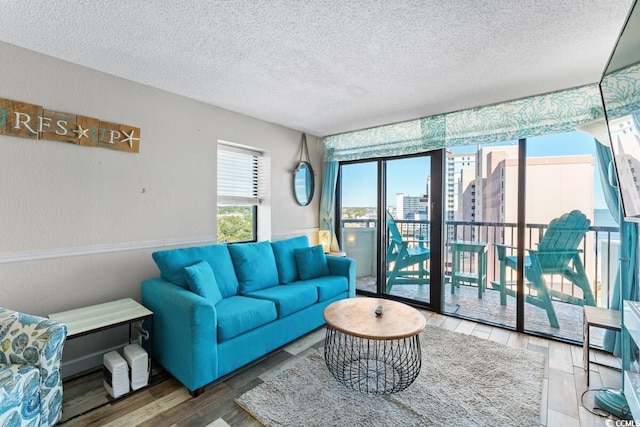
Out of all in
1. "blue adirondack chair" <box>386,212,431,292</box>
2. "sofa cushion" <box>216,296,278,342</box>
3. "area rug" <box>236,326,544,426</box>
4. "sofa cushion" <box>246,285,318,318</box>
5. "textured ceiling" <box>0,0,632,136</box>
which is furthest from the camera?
"blue adirondack chair" <box>386,212,431,292</box>

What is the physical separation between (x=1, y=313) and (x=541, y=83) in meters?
4.25

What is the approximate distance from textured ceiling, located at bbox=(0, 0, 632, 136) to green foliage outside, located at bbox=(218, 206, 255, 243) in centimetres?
134

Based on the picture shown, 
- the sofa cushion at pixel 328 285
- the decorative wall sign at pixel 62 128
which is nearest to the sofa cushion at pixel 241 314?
the sofa cushion at pixel 328 285

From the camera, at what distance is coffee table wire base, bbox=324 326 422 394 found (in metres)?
2.01

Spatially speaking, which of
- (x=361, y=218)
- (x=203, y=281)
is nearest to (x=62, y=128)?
(x=203, y=281)

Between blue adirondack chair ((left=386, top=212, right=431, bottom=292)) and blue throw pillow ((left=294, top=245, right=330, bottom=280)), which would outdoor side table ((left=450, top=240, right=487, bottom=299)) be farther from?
blue throw pillow ((left=294, top=245, right=330, bottom=280))

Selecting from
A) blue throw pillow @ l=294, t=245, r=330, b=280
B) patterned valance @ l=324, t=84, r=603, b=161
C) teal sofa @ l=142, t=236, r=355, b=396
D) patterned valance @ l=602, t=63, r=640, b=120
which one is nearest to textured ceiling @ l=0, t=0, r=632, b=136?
patterned valance @ l=324, t=84, r=603, b=161

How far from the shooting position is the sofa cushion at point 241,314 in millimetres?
2051

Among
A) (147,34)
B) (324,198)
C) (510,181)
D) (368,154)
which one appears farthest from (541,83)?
(147,34)

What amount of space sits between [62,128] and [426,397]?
3.25 meters

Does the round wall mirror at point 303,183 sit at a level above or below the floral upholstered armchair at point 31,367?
above

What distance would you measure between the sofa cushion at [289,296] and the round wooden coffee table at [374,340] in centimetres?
46

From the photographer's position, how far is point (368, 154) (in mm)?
4004

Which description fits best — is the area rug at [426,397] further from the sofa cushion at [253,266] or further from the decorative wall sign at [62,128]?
the decorative wall sign at [62,128]
